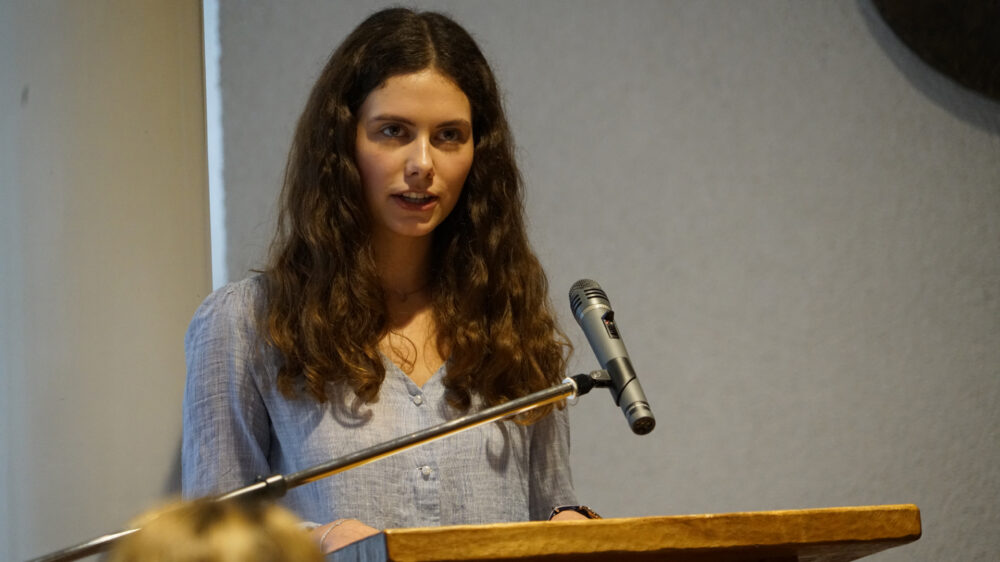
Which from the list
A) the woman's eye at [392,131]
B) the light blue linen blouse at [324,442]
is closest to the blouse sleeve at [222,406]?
the light blue linen blouse at [324,442]

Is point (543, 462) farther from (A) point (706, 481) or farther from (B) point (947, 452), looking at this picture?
(B) point (947, 452)

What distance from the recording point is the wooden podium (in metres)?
0.86

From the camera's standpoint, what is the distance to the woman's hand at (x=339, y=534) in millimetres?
1309

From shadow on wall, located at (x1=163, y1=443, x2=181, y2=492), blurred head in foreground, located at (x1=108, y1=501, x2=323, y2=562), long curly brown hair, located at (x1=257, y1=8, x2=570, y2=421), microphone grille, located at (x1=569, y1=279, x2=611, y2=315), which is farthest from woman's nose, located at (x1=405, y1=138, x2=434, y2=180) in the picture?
blurred head in foreground, located at (x1=108, y1=501, x2=323, y2=562)

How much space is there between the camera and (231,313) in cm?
161

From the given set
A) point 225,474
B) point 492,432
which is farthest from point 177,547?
point 492,432

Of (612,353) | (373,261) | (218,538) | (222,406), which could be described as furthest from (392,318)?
(218,538)

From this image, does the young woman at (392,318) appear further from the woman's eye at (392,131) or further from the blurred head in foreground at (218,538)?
the blurred head in foreground at (218,538)

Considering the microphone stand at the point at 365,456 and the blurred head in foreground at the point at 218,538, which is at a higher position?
the microphone stand at the point at 365,456

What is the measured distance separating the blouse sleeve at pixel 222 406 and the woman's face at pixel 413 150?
0.27 meters

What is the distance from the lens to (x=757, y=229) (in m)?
2.33

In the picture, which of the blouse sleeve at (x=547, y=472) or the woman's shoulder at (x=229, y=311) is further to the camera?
the blouse sleeve at (x=547, y=472)

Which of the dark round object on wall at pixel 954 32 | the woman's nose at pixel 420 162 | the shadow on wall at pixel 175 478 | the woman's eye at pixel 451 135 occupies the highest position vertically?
the dark round object on wall at pixel 954 32

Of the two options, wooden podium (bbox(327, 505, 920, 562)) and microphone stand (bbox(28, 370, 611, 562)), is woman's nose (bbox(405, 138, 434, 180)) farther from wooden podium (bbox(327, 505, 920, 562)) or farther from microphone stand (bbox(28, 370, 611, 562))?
wooden podium (bbox(327, 505, 920, 562))
